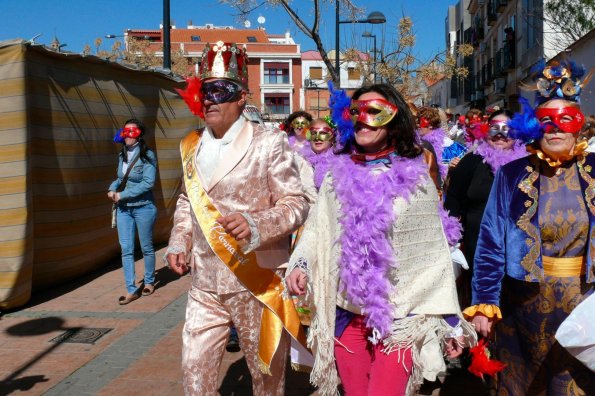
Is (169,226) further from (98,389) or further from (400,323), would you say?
(400,323)

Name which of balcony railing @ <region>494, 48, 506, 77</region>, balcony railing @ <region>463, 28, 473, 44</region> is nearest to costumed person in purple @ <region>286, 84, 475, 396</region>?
balcony railing @ <region>494, 48, 506, 77</region>

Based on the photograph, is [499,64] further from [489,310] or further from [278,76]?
[278,76]

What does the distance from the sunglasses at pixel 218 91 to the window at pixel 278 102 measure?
74.4 metres

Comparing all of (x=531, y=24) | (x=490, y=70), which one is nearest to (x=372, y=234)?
(x=531, y=24)

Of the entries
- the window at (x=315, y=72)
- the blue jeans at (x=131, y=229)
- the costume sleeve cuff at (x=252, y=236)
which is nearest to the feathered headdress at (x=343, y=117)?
the costume sleeve cuff at (x=252, y=236)

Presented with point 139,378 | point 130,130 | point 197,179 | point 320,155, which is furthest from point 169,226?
point 197,179

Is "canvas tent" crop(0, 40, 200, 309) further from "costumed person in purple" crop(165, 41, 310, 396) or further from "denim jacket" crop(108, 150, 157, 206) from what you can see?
"costumed person in purple" crop(165, 41, 310, 396)

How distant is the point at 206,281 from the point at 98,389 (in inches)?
66.6

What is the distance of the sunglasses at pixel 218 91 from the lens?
3.39 metres

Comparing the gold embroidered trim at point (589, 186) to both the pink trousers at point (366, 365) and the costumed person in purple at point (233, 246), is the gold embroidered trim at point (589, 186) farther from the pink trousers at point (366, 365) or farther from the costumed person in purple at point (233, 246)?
the costumed person in purple at point (233, 246)

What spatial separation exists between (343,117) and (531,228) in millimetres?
1063

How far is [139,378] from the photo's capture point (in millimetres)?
4582

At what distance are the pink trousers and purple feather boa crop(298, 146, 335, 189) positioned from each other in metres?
2.67

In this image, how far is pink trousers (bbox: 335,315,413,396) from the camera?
2814 mm
